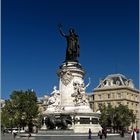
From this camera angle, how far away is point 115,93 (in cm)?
9875

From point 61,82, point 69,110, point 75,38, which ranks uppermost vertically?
point 75,38

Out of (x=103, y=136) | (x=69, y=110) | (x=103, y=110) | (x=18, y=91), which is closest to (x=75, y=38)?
(x=69, y=110)

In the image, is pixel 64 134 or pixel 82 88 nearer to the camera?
pixel 64 134

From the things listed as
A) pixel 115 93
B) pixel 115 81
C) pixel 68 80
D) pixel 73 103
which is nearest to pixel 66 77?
pixel 68 80

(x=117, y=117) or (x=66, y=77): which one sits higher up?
(x=66, y=77)

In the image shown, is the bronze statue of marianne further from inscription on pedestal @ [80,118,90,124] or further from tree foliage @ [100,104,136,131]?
tree foliage @ [100,104,136,131]

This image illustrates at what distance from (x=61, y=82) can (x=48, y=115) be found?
14.8 feet

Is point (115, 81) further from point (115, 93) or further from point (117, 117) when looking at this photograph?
point (117, 117)

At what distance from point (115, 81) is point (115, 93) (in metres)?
3.50

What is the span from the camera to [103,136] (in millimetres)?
42219

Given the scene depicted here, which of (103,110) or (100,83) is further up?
(100,83)

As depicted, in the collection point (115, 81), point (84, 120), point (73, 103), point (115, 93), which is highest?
point (115, 81)

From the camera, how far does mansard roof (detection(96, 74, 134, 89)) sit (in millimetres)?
99562

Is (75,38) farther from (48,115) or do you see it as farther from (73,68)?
(48,115)
